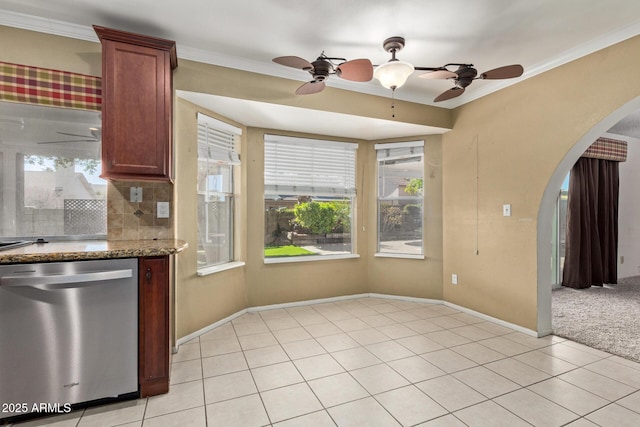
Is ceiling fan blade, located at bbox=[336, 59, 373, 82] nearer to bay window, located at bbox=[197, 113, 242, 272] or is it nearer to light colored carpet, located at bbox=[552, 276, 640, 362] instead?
bay window, located at bbox=[197, 113, 242, 272]

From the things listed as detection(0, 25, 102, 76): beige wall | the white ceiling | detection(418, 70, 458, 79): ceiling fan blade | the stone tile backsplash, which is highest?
the white ceiling

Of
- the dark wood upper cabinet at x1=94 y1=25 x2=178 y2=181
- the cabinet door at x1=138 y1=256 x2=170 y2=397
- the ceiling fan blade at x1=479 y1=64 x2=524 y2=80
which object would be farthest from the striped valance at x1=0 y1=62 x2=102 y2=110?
the ceiling fan blade at x1=479 y1=64 x2=524 y2=80

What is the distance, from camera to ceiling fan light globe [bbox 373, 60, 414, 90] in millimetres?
2164

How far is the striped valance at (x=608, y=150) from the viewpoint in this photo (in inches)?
197

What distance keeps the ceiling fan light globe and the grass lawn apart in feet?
8.08

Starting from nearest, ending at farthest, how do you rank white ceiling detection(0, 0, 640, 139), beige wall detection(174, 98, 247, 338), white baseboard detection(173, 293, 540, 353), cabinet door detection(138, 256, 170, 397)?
cabinet door detection(138, 256, 170, 397), white ceiling detection(0, 0, 640, 139), beige wall detection(174, 98, 247, 338), white baseboard detection(173, 293, 540, 353)

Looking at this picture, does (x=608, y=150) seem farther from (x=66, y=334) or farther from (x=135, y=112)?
(x=66, y=334)

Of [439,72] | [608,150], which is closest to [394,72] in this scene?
[439,72]

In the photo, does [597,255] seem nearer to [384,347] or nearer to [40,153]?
[384,347]

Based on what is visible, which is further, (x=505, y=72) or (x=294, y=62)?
(x=505, y=72)

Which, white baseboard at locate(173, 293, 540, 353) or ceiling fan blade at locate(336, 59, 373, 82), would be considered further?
white baseboard at locate(173, 293, 540, 353)

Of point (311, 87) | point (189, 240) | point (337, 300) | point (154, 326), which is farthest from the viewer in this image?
point (337, 300)

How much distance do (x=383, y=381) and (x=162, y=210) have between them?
2.27 metres

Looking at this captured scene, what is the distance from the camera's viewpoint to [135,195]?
8.60 ft
